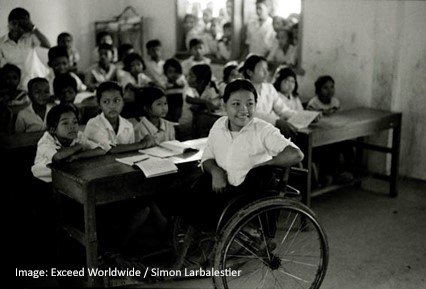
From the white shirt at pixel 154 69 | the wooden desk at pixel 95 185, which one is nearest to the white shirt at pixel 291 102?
the wooden desk at pixel 95 185

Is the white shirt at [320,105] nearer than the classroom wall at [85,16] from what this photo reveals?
No

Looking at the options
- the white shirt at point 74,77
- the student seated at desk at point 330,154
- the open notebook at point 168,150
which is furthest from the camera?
the white shirt at point 74,77

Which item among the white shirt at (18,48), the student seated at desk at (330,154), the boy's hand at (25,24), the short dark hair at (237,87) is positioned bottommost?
the student seated at desk at (330,154)

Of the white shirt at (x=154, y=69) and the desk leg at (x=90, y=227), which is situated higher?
the white shirt at (x=154, y=69)

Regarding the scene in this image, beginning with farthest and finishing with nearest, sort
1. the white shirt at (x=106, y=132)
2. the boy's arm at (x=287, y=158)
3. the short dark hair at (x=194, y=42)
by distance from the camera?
the short dark hair at (x=194, y=42) < the white shirt at (x=106, y=132) < the boy's arm at (x=287, y=158)

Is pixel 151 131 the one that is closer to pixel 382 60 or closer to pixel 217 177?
pixel 217 177

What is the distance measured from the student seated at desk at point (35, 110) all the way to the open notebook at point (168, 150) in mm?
1344

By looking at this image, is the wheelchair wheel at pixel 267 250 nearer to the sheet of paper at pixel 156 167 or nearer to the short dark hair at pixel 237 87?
the sheet of paper at pixel 156 167

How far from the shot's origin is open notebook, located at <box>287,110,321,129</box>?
4.02 m

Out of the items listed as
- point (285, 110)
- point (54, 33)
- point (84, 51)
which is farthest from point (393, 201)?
point (84, 51)

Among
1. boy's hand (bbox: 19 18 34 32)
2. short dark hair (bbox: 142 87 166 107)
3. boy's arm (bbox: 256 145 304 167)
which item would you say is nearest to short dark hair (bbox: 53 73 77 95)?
boy's hand (bbox: 19 18 34 32)

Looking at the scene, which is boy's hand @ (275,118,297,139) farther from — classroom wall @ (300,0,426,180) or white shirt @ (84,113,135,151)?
classroom wall @ (300,0,426,180)

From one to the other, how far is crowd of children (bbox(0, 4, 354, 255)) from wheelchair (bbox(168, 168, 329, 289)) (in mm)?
187

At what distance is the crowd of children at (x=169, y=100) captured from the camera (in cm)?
280
